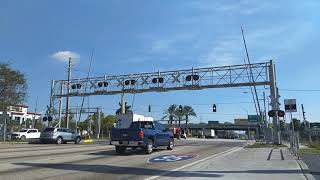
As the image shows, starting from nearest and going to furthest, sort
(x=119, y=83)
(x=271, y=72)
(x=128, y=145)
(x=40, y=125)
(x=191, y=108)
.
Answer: (x=128, y=145), (x=271, y=72), (x=119, y=83), (x=40, y=125), (x=191, y=108)

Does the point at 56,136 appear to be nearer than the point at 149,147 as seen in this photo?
No

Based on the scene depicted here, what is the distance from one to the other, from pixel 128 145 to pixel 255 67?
26.8 m

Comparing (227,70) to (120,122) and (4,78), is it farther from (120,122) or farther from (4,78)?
(4,78)

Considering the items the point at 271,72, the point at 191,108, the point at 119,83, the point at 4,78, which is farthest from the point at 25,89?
the point at 191,108

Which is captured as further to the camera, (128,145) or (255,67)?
(255,67)

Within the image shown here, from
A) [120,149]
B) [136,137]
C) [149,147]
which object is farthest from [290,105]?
[120,149]

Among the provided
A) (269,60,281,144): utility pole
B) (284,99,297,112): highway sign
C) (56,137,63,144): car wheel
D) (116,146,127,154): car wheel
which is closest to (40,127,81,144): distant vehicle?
(56,137,63,144): car wheel

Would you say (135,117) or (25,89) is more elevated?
(25,89)

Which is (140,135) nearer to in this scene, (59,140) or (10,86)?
(59,140)

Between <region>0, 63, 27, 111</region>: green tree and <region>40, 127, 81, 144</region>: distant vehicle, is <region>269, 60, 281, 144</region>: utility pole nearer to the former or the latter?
<region>40, 127, 81, 144</region>: distant vehicle

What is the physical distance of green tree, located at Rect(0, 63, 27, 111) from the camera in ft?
172

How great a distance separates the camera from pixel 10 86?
173ft

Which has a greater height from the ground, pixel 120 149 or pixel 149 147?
pixel 149 147

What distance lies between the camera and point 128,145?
2436cm
